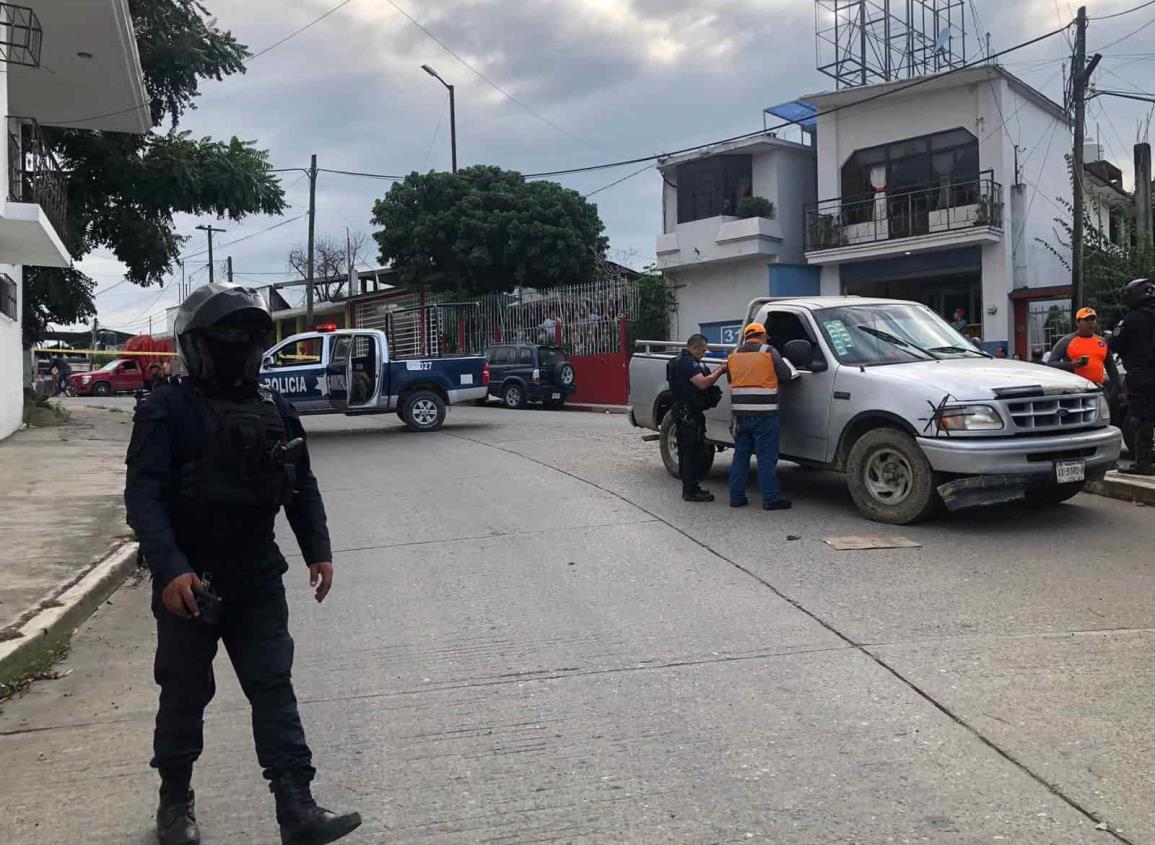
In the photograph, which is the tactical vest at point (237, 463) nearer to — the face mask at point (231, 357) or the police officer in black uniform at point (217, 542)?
the police officer in black uniform at point (217, 542)

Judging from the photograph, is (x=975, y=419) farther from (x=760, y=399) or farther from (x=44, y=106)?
(x=44, y=106)

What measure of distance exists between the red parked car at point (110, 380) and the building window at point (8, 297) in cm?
2281

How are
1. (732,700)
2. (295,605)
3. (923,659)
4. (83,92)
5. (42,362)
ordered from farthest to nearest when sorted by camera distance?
(42,362) < (83,92) < (295,605) < (923,659) < (732,700)

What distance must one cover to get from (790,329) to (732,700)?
5.81 meters

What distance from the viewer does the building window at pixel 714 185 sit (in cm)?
3016

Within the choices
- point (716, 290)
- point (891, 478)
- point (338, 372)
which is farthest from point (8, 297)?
point (716, 290)

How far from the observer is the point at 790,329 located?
32.2ft

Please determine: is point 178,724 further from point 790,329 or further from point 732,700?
point 790,329

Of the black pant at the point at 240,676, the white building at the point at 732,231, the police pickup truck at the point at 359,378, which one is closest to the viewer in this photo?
the black pant at the point at 240,676

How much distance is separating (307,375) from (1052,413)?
13359 mm

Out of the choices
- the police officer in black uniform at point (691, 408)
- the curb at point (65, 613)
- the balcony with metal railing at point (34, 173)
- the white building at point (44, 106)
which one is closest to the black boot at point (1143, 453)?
the police officer in black uniform at point (691, 408)

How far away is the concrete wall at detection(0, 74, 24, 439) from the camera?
49.9 feet

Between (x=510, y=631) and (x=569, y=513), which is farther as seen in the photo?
(x=569, y=513)

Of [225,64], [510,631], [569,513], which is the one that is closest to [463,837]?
[510,631]
